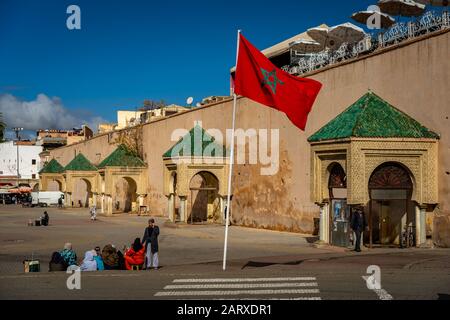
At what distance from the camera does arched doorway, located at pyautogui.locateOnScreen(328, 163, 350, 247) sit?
23.2 meters

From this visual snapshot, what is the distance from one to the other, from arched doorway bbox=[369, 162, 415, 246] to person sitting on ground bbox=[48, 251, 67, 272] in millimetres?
11393

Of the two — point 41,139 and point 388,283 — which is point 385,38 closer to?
point 388,283

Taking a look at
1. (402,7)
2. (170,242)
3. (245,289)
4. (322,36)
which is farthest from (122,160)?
(245,289)

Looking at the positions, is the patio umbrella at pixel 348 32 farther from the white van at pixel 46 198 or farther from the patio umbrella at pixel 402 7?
the white van at pixel 46 198

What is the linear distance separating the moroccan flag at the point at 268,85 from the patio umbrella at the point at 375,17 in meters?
15.0

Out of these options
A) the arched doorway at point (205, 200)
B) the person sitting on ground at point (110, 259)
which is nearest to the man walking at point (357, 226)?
the person sitting on ground at point (110, 259)

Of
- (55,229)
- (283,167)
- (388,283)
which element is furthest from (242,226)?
(388,283)

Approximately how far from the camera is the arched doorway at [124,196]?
61.1 m

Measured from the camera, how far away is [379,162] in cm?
2241

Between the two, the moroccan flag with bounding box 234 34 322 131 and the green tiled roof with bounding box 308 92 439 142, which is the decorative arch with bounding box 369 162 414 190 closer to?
the green tiled roof with bounding box 308 92 439 142

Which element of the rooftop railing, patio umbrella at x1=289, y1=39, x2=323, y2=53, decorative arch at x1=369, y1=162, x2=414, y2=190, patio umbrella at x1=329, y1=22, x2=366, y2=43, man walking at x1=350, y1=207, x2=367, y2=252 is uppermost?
patio umbrella at x1=289, y1=39, x2=323, y2=53

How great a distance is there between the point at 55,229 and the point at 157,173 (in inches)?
656

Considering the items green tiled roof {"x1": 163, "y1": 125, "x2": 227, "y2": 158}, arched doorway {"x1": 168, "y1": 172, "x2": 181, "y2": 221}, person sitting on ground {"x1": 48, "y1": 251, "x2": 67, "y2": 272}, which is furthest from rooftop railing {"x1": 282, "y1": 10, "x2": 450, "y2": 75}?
person sitting on ground {"x1": 48, "y1": 251, "x2": 67, "y2": 272}

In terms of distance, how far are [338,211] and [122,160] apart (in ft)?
114
